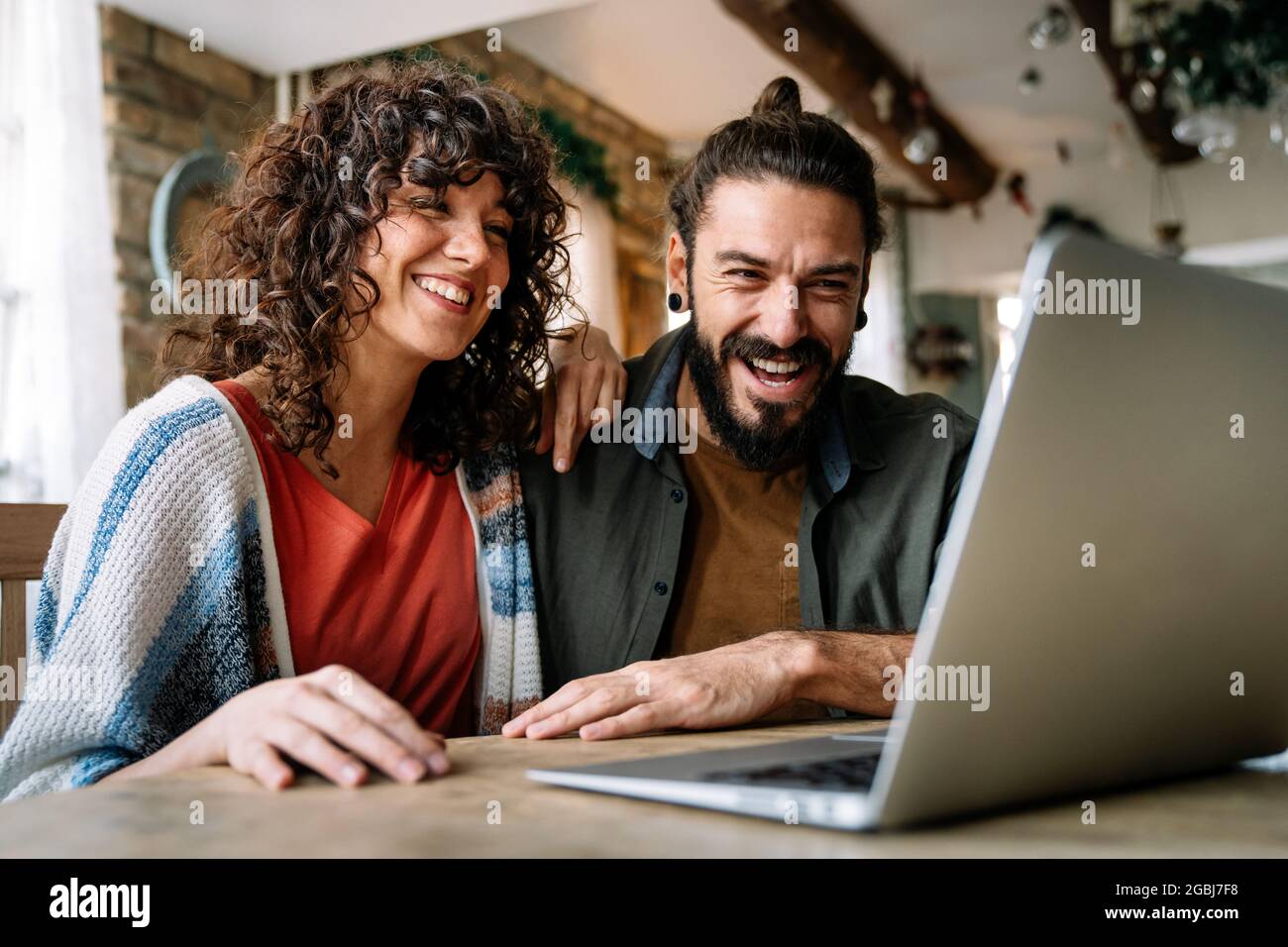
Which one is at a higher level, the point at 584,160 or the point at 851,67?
the point at 851,67

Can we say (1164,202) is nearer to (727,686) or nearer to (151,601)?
(727,686)

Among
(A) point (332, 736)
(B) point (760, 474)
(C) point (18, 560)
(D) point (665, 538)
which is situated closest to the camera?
(A) point (332, 736)

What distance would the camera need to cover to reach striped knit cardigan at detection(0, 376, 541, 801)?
37.7 inches

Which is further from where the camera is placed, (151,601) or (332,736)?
(151,601)

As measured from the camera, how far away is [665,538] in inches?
60.1

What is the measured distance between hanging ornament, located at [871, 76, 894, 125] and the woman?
3975 mm

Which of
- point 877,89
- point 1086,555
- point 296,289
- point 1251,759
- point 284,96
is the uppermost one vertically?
point 877,89

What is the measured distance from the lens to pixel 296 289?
1.34 m

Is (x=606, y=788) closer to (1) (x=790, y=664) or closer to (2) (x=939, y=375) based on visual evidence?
(1) (x=790, y=664)

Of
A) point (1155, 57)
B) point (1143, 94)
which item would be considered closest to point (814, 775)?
point (1155, 57)

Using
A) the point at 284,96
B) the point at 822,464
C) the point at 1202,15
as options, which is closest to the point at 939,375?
the point at 1202,15

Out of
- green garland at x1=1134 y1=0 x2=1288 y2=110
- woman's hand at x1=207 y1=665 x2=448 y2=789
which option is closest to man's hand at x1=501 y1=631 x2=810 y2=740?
woman's hand at x1=207 y1=665 x2=448 y2=789

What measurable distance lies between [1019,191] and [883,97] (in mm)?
2240

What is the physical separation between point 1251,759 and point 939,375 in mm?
7146
